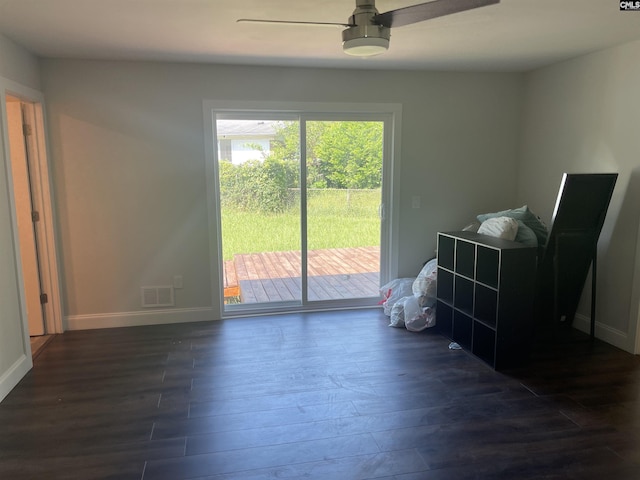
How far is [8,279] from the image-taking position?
9.98 ft

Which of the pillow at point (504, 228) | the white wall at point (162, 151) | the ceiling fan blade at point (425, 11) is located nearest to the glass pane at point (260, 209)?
the white wall at point (162, 151)

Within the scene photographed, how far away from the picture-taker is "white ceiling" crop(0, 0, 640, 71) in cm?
257

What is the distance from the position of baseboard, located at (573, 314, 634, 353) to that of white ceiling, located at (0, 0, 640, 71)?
2.35 meters

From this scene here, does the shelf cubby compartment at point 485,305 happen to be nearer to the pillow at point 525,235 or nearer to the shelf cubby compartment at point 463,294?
the shelf cubby compartment at point 463,294

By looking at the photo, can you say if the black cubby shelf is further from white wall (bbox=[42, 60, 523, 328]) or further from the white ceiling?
the white ceiling

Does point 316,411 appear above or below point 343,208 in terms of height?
below

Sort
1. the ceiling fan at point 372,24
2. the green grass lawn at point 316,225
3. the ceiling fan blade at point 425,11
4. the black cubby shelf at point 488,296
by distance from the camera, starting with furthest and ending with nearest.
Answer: the green grass lawn at point 316,225 → the black cubby shelf at point 488,296 → the ceiling fan at point 372,24 → the ceiling fan blade at point 425,11

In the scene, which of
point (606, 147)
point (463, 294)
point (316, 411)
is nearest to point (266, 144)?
point (463, 294)

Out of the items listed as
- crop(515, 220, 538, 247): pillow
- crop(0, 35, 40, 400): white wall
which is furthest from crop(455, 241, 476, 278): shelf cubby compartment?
crop(0, 35, 40, 400): white wall

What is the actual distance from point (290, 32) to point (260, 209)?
1837mm

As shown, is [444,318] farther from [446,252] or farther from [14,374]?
[14,374]

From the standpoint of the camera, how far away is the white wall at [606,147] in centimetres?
350

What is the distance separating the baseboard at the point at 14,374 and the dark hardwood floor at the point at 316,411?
66 millimetres

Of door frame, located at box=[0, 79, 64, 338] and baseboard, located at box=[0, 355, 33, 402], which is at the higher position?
door frame, located at box=[0, 79, 64, 338]
